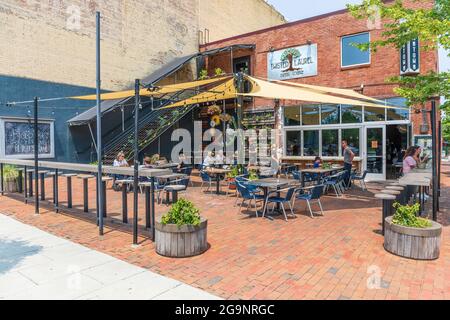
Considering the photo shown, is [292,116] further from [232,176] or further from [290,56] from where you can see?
[232,176]

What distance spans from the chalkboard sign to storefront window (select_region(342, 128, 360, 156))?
12.0 metres

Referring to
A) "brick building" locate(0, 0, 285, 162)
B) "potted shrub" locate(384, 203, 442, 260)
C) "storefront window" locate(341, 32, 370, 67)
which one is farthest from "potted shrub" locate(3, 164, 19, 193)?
"storefront window" locate(341, 32, 370, 67)

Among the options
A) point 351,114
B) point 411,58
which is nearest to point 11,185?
point 351,114

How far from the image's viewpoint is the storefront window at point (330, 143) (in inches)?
536

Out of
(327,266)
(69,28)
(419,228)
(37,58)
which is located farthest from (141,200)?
(69,28)

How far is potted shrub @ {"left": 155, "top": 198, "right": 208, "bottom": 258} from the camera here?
442 centimetres

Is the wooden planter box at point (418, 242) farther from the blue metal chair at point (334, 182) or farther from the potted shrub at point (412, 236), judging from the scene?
the blue metal chair at point (334, 182)

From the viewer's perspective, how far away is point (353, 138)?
1312 centimetres

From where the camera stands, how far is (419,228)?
14.2 ft

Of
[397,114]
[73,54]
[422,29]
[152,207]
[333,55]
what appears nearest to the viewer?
[152,207]

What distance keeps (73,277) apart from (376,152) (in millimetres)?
11786

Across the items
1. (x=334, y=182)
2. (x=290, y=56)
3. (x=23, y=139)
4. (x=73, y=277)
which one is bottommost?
(x=73, y=277)

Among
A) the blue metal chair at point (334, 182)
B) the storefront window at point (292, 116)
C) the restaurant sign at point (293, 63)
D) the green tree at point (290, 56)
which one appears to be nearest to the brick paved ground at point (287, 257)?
the blue metal chair at point (334, 182)

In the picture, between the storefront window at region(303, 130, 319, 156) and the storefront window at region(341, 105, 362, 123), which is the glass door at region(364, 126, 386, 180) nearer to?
the storefront window at region(341, 105, 362, 123)
